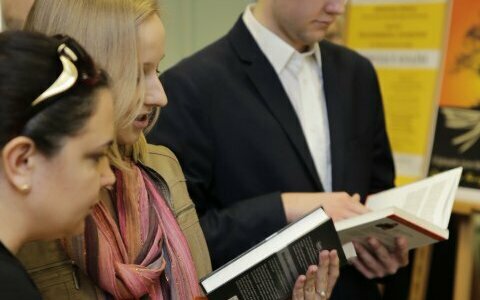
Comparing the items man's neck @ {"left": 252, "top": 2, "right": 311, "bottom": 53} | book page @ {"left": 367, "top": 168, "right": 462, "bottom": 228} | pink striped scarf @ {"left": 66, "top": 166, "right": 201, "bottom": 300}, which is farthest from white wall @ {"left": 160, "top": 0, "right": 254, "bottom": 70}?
pink striped scarf @ {"left": 66, "top": 166, "right": 201, "bottom": 300}

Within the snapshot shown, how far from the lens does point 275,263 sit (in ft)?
3.63

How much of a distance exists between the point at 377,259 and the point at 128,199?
718mm

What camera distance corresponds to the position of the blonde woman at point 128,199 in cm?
94

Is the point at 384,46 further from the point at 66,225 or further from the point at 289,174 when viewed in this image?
the point at 66,225

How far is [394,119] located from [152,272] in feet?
5.62

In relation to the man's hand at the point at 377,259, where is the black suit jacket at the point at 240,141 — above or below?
above

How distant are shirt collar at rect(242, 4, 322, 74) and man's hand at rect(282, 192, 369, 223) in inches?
13.4

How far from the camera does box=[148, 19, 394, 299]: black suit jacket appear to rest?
4.85 ft

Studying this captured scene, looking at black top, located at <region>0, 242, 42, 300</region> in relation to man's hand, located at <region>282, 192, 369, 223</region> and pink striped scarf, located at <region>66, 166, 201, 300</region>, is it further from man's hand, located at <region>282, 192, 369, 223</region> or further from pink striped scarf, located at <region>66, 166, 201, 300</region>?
man's hand, located at <region>282, 192, 369, 223</region>

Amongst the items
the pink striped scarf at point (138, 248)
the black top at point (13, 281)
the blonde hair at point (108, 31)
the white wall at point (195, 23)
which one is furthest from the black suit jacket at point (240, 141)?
the white wall at point (195, 23)

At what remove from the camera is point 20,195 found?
29.8 inches

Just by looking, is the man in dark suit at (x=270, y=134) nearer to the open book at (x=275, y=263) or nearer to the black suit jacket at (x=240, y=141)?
the black suit jacket at (x=240, y=141)

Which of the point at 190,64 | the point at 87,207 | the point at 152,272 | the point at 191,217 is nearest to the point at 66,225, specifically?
the point at 87,207

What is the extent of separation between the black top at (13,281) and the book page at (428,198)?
911mm
